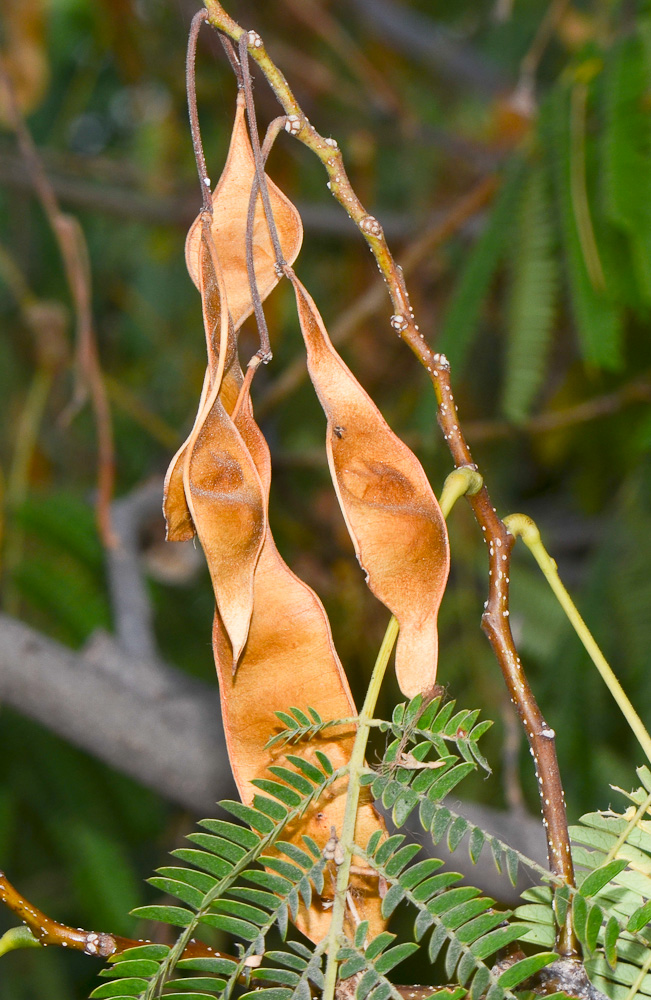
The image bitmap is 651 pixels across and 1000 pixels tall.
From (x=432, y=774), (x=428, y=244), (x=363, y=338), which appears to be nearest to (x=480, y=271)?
(x=428, y=244)

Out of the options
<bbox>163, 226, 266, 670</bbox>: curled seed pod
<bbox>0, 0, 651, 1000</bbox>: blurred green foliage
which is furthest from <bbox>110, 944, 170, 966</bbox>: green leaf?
<bbox>0, 0, 651, 1000</bbox>: blurred green foliage

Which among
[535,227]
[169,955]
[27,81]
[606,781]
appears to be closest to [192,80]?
[169,955]

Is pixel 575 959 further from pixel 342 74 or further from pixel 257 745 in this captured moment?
pixel 342 74

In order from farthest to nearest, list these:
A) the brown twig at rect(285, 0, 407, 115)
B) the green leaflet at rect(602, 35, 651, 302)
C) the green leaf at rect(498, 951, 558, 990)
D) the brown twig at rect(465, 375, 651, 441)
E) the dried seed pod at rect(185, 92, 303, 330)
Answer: the brown twig at rect(285, 0, 407, 115), the brown twig at rect(465, 375, 651, 441), the green leaflet at rect(602, 35, 651, 302), the dried seed pod at rect(185, 92, 303, 330), the green leaf at rect(498, 951, 558, 990)

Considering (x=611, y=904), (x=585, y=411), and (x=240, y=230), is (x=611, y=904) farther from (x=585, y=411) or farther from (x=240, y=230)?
(x=585, y=411)

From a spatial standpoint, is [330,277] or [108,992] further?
[330,277]

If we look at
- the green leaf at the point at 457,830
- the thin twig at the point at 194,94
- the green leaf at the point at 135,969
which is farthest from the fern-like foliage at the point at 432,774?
the thin twig at the point at 194,94

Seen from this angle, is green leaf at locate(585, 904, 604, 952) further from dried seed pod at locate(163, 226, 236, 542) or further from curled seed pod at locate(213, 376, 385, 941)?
dried seed pod at locate(163, 226, 236, 542)

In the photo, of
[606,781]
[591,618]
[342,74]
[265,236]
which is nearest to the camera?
[265,236]
